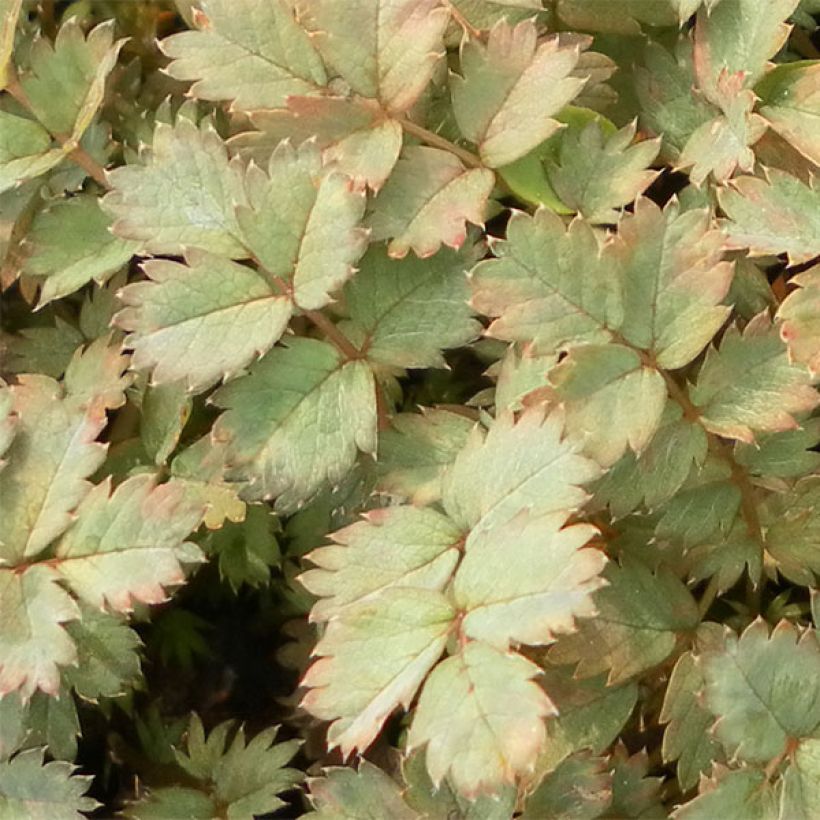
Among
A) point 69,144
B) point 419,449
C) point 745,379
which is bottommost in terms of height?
point 419,449

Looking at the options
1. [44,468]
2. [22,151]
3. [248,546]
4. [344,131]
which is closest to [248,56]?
[344,131]

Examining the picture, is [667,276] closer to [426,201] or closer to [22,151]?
[426,201]

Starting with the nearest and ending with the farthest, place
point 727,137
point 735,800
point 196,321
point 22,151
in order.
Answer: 1. point 735,800
2. point 196,321
3. point 727,137
4. point 22,151

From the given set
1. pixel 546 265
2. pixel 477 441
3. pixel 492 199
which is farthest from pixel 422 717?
pixel 492 199

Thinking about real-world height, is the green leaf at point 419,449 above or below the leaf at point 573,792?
above

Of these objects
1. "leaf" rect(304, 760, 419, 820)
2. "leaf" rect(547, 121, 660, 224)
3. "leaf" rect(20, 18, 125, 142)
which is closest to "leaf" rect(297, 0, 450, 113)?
Answer: "leaf" rect(547, 121, 660, 224)

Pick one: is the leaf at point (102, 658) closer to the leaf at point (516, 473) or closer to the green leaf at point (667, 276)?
the leaf at point (516, 473)

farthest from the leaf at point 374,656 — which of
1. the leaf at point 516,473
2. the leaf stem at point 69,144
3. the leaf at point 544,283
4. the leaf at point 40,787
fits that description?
the leaf stem at point 69,144
